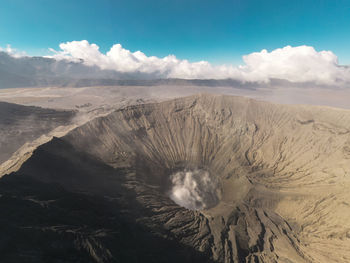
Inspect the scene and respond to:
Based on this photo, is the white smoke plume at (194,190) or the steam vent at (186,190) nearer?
the steam vent at (186,190)

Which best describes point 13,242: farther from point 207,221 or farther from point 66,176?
point 207,221

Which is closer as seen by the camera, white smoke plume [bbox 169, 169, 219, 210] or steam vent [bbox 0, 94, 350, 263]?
steam vent [bbox 0, 94, 350, 263]

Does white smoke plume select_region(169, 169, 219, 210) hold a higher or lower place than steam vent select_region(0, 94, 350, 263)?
lower

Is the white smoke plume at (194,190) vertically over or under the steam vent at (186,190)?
under

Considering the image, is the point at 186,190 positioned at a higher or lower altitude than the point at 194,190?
higher

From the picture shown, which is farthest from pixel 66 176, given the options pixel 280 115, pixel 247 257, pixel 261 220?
pixel 280 115
